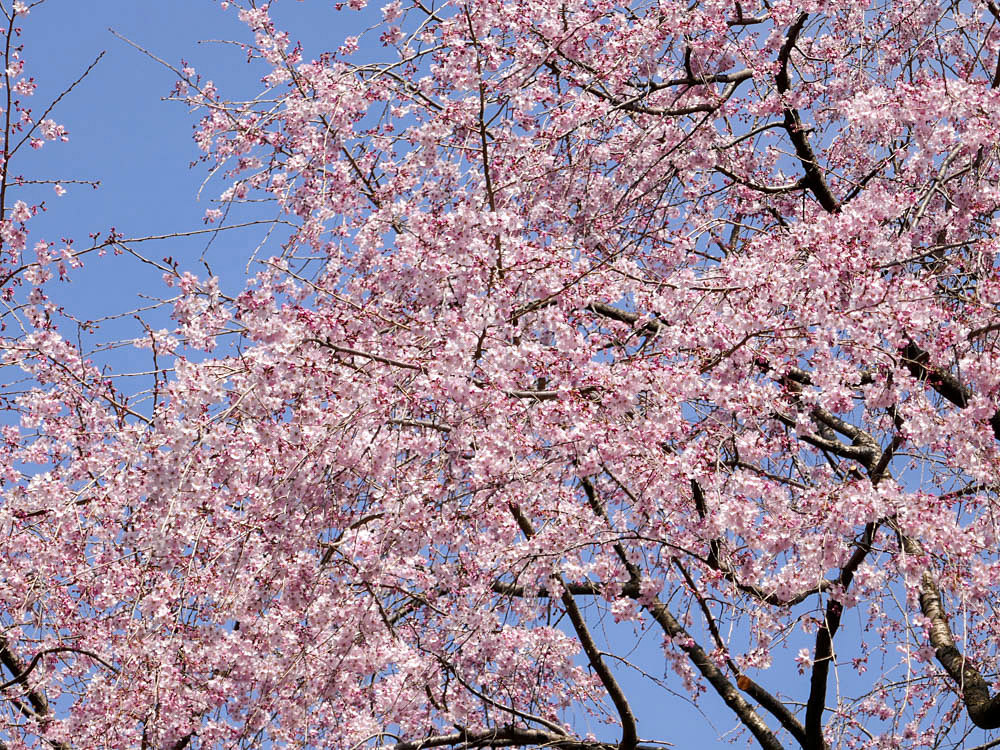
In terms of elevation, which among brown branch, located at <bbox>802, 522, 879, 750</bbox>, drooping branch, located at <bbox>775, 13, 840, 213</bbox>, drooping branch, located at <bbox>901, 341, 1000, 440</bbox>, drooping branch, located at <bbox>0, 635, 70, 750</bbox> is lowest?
brown branch, located at <bbox>802, 522, 879, 750</bbox>

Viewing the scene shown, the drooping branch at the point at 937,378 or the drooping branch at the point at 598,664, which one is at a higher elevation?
the drooping branch at the point at 937,378

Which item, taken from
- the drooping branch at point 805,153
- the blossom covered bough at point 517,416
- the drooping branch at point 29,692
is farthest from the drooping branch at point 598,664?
the drooping branch at point 29,692

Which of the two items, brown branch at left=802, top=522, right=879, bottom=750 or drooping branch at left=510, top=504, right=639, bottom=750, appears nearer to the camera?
brown branch at left=802, top=522, right=879, bottom=750

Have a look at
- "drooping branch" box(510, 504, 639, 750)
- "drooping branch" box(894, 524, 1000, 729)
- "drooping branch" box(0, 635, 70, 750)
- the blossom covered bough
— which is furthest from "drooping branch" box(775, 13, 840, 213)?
"drooping branch" box(0, 635, 70, 750)

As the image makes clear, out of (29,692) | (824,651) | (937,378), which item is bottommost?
(824,651)

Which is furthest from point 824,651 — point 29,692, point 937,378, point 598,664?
point 29,692

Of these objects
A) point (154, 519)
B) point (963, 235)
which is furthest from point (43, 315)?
point (963, 235)

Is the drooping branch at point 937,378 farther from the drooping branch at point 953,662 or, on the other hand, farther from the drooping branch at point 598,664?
the drooping branch at point 598,664

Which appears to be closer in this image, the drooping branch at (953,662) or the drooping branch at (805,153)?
the drooping branch at (953,662)

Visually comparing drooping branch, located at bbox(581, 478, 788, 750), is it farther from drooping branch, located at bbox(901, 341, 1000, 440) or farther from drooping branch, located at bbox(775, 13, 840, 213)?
drooping branch, located at bbox(775, 13, 840, 213)

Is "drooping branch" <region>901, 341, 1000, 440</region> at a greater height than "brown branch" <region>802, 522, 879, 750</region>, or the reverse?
"drooping branch" <region>901, 341, 1000, 440</region>

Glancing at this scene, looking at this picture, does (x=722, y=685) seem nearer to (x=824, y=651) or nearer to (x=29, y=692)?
(x=824, y=651)

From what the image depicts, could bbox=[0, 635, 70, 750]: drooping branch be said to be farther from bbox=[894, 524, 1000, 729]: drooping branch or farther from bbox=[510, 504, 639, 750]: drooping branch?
bbox=[894, 524, 1000, 729]: drooping branch

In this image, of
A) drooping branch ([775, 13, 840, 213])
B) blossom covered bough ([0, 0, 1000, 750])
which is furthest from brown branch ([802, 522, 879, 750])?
drooping branch ([775, 13, 840, 213])
